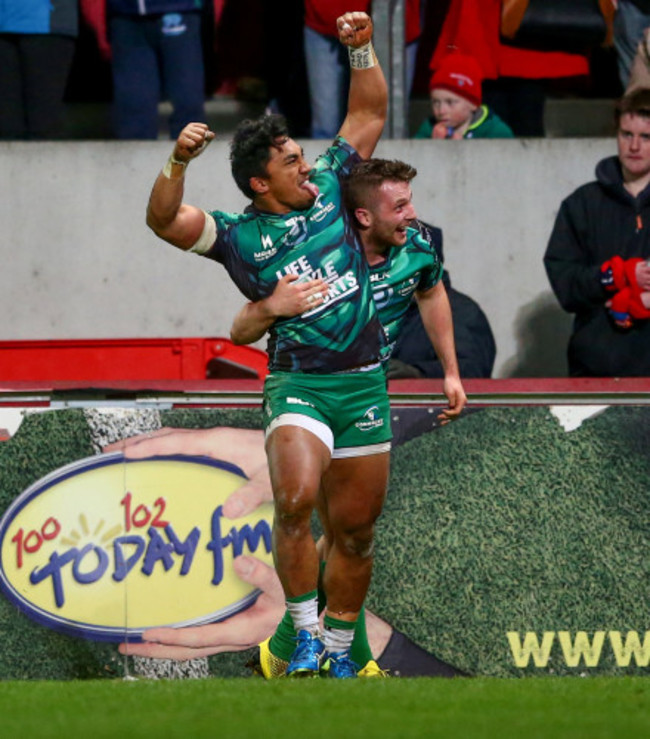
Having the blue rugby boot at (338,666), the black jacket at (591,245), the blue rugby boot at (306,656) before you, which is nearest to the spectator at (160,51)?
the black jacket at (591,245)

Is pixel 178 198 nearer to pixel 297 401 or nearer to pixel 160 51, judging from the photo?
pixel 297 401

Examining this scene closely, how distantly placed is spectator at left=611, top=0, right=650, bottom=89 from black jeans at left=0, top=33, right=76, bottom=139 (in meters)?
3.62

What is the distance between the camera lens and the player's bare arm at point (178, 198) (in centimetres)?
660

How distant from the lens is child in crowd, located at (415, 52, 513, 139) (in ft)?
34.5

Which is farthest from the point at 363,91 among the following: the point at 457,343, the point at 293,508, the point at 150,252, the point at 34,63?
the point at 34,63

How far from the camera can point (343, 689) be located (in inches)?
237

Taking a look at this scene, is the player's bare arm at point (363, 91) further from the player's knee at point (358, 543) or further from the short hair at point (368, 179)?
the player's knee at point (358, 543)

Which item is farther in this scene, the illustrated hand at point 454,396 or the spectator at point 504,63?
the spectator at point 504,63

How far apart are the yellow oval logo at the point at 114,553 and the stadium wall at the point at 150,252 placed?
2.64 metres

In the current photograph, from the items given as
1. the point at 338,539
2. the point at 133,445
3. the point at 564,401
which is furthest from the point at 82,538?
the point at 564,401

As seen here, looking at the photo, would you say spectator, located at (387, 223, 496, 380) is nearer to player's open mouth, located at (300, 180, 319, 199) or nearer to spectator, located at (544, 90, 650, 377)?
spectator, located at (544, 90, 650, 377)

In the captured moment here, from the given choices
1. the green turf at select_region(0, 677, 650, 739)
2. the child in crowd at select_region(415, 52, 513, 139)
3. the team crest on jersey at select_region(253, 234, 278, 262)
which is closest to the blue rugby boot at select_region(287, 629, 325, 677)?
the green turf at select_region(0, 677, 650, 739)

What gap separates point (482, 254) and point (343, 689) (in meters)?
5.06

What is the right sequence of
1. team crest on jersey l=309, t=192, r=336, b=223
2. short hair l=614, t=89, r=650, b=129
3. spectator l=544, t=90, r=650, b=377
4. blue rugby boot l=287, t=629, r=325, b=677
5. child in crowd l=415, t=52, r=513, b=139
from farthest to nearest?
child in crowd l=415, t=52, r=513, b=139 < short hair l=614, t=89, r=650, b=129 < spectator l=544, t=90, r=650, b=377 < team crest on jersey l=309, t=192, r=336, b=223 < blue rugby boot l=287, t=629, r=325, b=677
